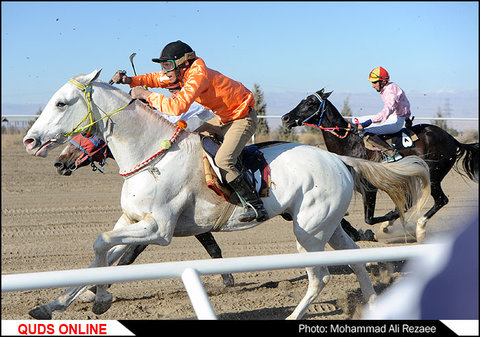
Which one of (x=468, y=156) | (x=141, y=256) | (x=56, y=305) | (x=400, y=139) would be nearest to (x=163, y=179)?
(x=56, y=305)

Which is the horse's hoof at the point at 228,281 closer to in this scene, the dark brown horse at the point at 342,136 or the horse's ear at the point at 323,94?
the dark brown horse at the point at 342,136

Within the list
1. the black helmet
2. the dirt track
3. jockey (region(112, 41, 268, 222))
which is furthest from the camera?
the dirt track

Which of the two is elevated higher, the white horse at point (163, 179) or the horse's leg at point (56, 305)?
the white horse at point (163, 179)

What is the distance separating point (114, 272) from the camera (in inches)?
80.6

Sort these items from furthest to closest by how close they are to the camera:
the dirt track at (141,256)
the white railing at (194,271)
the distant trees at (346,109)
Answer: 1. the distant trees at (346,109)
2. the dirt track at (141,256)
3. the white railing at (194,271)

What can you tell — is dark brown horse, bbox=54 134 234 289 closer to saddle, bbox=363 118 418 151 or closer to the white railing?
the white railing

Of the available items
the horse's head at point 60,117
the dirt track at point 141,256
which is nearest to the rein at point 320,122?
the dirt track at point 141,256

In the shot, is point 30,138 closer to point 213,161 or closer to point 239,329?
point 213,161

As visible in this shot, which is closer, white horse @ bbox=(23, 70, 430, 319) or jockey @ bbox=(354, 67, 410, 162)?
white horse @ bbox=(23, 70, 430, 319)

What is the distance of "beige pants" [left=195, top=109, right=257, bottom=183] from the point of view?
164 inches

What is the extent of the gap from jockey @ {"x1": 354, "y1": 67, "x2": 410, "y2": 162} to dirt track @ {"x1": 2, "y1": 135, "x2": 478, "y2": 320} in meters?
1.16

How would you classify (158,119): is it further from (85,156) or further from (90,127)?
(85,156)

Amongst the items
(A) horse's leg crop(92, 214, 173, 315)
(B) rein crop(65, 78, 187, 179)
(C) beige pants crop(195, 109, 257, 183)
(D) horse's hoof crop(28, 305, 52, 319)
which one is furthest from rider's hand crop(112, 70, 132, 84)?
(D) horse's hoof crop(28, 305, 52, 319)

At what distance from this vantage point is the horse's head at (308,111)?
7.04 m
